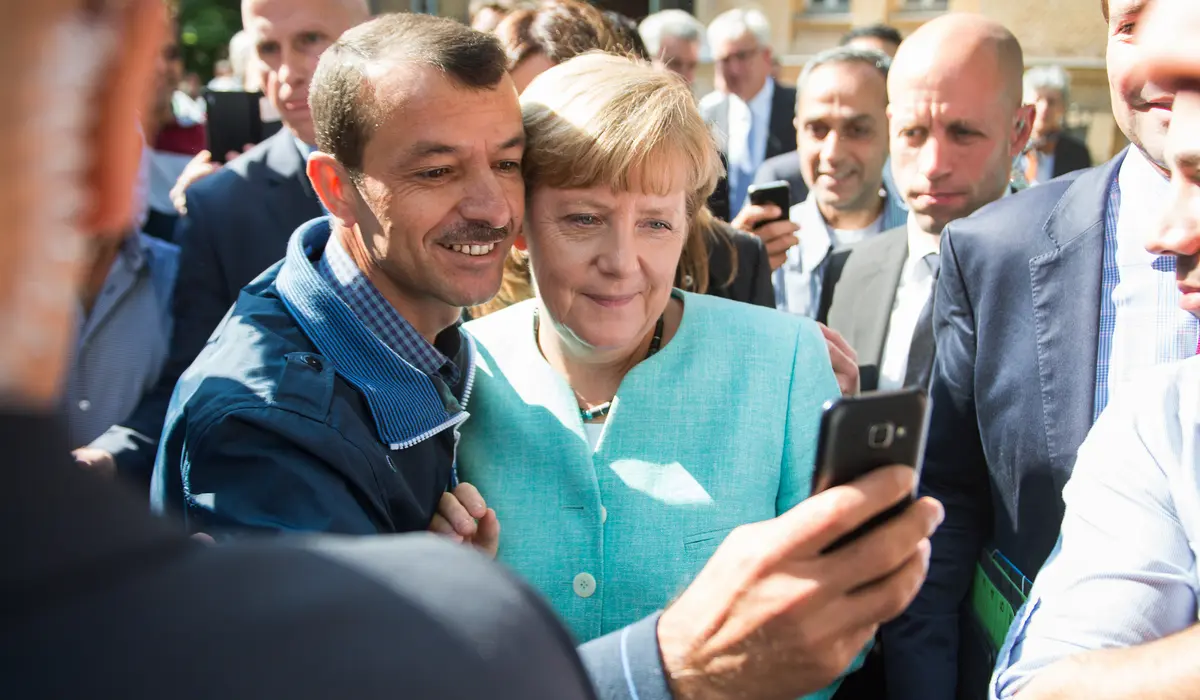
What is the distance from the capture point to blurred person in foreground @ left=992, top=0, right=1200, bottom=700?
60.2 inches

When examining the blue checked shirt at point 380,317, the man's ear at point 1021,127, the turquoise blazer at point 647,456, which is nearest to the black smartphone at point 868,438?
the turquoise blazer at point 647,456

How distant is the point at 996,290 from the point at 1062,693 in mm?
1010

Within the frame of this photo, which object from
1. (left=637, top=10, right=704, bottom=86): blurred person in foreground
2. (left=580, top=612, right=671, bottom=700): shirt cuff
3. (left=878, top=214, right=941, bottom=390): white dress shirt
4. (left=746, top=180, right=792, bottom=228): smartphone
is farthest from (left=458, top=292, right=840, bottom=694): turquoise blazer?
(left=637, top=10, right=704, bottom=86): blurred person in foreground

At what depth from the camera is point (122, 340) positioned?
333cm

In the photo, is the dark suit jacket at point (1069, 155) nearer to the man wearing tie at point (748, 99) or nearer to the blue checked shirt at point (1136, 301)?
the man wearing tie at point (748, 99)

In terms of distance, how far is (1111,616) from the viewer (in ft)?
5.13

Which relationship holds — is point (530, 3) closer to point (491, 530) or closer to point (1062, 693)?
point (491, 530)

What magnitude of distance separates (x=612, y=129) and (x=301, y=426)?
2.89 ft

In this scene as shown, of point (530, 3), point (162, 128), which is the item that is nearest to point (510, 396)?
point (530, 3)

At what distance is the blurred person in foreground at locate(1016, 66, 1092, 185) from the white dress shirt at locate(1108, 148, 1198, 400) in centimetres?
642

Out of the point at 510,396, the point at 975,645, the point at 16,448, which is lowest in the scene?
the point at 975,645

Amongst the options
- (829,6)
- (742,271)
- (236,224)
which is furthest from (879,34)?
(829,6)

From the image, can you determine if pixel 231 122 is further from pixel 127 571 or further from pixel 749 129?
pixel 749 129

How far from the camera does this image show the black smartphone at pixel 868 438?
125 cm
